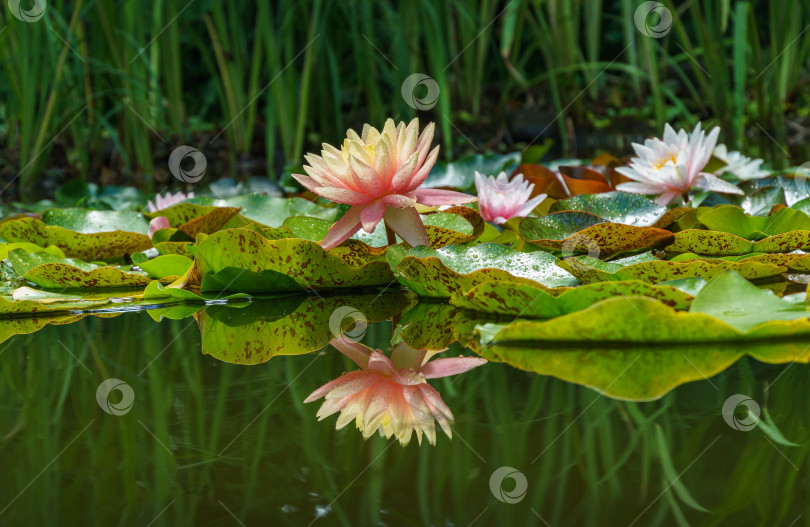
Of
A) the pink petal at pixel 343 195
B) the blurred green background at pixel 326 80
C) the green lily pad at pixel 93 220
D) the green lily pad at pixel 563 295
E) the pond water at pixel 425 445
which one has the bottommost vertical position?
the pond water at pixel 425 445

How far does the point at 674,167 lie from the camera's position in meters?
1.16

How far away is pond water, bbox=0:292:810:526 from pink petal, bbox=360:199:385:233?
0.17 meters

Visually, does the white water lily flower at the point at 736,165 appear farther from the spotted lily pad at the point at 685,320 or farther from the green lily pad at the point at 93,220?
the green lily pad at the point at 93,220

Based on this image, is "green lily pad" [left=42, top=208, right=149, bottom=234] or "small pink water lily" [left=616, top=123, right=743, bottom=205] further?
"green lily pad" [left=42, top=208, right=149, bottom=234]

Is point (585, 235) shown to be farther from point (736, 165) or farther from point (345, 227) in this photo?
point (736, 165)

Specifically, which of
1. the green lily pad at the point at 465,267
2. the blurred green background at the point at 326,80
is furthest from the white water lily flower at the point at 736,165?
the blurred green background at the point at 326,80

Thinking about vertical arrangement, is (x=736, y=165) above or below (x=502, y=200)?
above

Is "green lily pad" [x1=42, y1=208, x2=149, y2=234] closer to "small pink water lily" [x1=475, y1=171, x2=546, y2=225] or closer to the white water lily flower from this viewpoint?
"small pink water lily" [x1=475, y1=171, x2=546, y2=225]

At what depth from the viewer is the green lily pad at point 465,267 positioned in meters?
0.86

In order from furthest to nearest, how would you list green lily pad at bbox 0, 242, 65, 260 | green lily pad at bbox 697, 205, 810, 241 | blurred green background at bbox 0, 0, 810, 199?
blurred green background at bbox 0, 0, 810, 199
green lily pad at bbox 0, 242, 65, 260
green lily pad at bbox 697, 205, 810, 241

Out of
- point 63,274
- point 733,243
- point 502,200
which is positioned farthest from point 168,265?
point 733,243

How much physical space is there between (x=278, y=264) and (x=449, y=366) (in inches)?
15.4

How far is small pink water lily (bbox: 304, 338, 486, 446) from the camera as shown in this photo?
20.7 inches

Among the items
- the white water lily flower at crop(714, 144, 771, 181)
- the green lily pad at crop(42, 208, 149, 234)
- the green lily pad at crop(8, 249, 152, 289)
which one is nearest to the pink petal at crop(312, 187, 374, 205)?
the green lily pad at crop(8, 249, 152, 289)
